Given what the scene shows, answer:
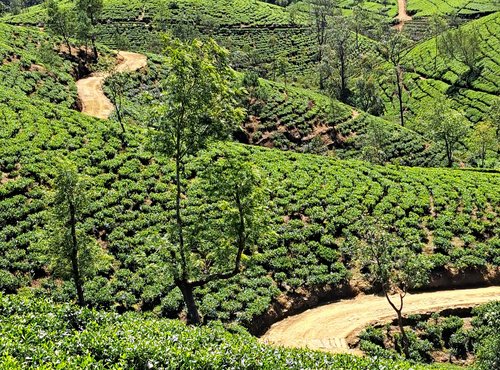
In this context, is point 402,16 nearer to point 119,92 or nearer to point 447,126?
point 447,126

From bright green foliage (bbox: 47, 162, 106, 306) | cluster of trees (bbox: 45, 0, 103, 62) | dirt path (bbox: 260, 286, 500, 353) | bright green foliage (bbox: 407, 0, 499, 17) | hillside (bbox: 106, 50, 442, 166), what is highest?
bright green foliage (bbox: 407, 0, 499, 17)

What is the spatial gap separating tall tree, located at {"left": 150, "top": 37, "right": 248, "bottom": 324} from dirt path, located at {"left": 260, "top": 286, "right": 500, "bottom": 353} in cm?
897

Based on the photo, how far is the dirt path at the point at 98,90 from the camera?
219 ft

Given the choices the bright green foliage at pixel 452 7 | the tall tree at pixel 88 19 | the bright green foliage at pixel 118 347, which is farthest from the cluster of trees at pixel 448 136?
the bright green foliage at pixel 452 7

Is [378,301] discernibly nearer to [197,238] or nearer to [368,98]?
[197,238]

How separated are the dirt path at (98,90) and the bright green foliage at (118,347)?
5028 centimetres

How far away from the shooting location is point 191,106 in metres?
23.8

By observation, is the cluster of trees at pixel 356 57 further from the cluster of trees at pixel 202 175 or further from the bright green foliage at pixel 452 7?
the cluster of trees at pixel 202 175

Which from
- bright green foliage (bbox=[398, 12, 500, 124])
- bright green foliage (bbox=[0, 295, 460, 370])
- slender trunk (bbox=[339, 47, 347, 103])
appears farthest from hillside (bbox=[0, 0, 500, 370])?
bright green foliage (bbox=[398, 12, 500, 124])

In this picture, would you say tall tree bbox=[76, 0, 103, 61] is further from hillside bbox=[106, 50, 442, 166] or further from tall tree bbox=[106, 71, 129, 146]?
tall tree bbox=[106, 71, 129, 146]

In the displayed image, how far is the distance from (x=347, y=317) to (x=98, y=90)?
57474mm

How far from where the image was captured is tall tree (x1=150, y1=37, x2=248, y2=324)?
23.1 metres

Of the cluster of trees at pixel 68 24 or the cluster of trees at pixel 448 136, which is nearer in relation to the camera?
the cluster of trees at pixel 448 136

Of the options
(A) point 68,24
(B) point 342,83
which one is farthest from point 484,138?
(A) point 68,24
